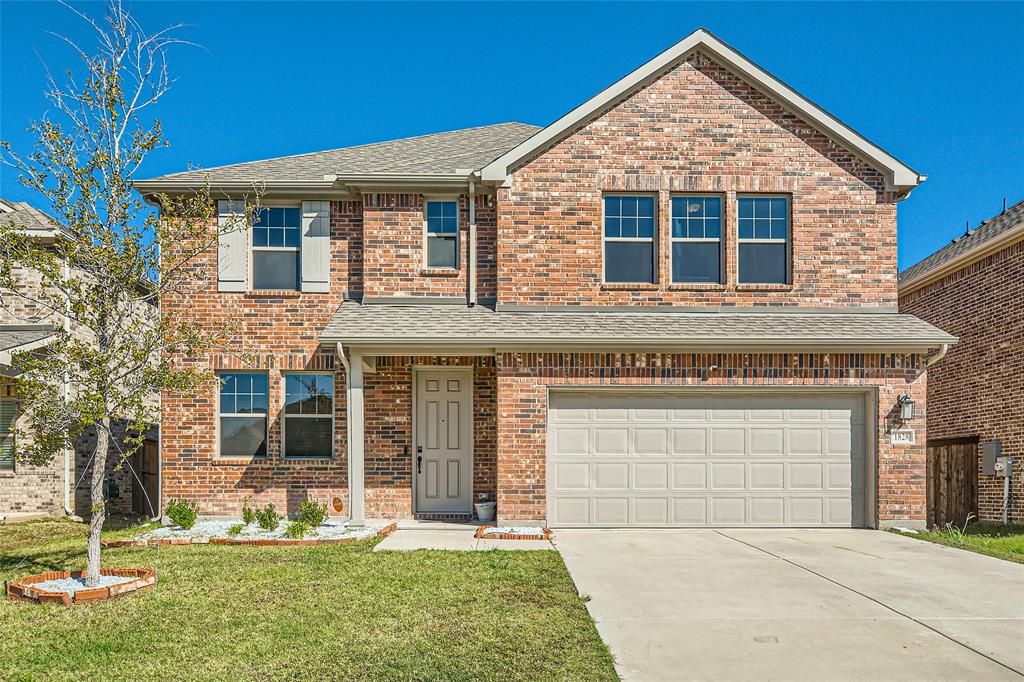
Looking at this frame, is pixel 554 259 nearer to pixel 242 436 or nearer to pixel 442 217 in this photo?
pixel 442 217

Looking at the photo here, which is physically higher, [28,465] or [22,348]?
[22,348]

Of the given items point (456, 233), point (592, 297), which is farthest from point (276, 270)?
point (592, 297)

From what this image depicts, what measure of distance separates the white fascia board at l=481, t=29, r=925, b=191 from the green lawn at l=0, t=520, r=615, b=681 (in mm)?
6914

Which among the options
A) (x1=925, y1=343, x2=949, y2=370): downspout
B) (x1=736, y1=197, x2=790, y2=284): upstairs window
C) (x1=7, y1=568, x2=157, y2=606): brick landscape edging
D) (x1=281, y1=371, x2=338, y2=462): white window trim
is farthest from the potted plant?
(x1=925, y1=343, x2=949, y2=370): downspout

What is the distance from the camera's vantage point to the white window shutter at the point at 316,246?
13211mm

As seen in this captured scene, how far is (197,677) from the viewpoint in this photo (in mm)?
5246

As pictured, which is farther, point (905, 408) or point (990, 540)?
point (905, 408)

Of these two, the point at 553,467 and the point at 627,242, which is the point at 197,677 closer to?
the point at 553,467

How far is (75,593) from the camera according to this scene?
7215 mm

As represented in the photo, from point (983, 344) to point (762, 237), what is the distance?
19.0ft

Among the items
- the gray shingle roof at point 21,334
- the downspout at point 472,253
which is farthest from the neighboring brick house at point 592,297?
the gray shingle roof at point 21,334

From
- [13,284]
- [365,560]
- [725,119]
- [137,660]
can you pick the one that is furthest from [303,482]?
[725,119]

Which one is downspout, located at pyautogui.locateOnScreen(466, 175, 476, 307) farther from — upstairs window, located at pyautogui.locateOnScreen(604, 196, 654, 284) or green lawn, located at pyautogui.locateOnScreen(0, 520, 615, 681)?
green lawn, located at pyautogui.locateOnScreen(0, 520, 615, 681)

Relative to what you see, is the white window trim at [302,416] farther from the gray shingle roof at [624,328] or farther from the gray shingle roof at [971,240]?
the gray shingle roof at [971,240]
